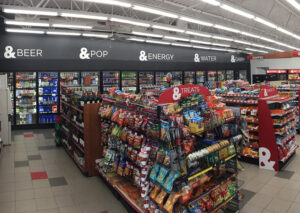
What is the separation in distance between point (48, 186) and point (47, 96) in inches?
258

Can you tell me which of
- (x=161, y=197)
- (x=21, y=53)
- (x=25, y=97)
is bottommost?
(x=161, y=197)

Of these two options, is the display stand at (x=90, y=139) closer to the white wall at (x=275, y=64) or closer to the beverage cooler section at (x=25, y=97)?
the beverage cooler section at (x=25, y=97)

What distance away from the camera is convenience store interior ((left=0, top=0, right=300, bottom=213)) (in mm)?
3369

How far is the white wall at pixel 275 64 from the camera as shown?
58.0 ft

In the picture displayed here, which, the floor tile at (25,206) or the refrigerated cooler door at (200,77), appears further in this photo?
the refrigerated cooler door at (200,77)

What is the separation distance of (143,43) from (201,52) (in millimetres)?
4612

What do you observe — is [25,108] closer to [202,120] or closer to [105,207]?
A: [105,207]

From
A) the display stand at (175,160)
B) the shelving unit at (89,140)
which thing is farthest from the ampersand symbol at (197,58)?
the display stand at (175,160)

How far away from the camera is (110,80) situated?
39.6ft

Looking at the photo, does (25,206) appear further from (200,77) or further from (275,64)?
(275,64)

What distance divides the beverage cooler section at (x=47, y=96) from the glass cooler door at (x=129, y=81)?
3.17 metres

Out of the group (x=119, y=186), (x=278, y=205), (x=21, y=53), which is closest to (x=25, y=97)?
(x=21, y=53)

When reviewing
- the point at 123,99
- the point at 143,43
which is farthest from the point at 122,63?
the point at 123,99

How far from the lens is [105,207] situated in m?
4.29
